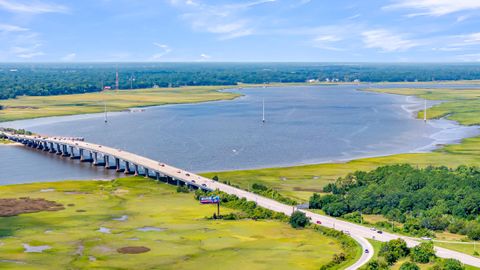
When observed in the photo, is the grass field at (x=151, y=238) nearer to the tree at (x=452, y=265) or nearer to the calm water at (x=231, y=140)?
the tree at (x=452, y=265)

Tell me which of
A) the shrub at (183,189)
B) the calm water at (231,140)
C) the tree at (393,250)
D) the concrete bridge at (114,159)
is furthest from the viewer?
the calm water at (231,140)

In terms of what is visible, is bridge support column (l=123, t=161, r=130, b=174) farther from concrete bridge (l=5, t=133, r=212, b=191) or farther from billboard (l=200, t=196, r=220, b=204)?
billboard (l=200, t=196, r=220, b=204)

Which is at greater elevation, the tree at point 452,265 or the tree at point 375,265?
the tree at point 452,265

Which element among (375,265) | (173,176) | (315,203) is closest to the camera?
(375,265)

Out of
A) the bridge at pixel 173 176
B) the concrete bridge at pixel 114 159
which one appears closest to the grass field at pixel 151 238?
the bridge at pixel 173 176

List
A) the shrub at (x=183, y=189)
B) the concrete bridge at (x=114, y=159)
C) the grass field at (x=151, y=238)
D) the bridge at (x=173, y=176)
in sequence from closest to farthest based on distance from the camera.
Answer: the grass field at (x=151, y=238)
the bridge at (x=173, y=176)
the shrub at (x=183, y=189)
the concrete bridge at (x=114, y=159)

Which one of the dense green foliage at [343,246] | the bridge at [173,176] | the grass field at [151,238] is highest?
the bridge at [173,176]

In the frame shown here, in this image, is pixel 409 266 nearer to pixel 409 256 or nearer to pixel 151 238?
pixel 409 256

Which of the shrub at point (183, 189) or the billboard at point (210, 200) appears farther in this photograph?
the shrub at point (183, 189)

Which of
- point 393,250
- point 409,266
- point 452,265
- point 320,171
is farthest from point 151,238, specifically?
point 320,171
